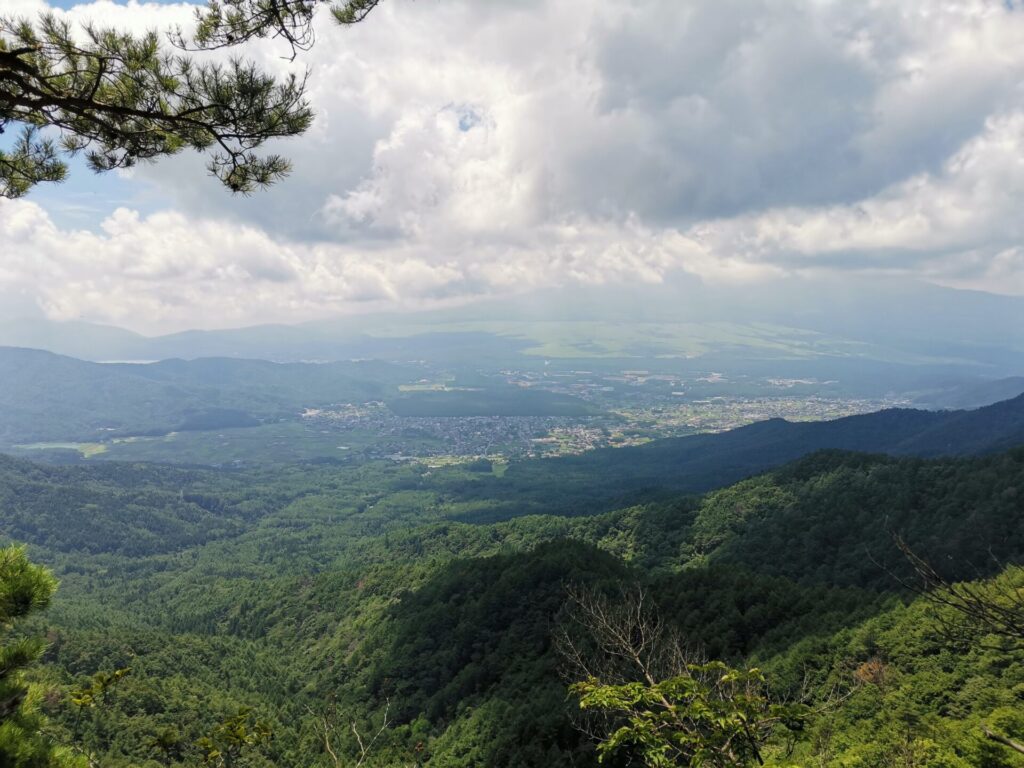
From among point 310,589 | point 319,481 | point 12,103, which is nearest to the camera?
point 12,103

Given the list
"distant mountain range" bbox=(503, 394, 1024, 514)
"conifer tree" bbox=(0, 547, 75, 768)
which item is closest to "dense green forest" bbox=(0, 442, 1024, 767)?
"conifer tree" bbox=(0, 547, 75, 768)

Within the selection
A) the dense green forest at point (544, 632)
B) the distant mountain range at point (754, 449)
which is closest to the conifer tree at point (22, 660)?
the dense green forest at point (544, 632)

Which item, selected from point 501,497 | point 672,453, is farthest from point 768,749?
point 672,453

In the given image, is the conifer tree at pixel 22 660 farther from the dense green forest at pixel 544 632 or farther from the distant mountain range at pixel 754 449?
Answer: the distant mountain range at pixel 754 449

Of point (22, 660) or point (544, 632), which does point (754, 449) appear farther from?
point (22, 660)

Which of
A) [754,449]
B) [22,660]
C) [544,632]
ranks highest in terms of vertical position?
[22,660]

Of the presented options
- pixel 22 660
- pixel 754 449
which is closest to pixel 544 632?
pixel 22 660

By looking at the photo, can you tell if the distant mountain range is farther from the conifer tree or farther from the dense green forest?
the conifer tree

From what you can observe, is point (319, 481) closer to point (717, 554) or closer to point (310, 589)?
point (310, 589)
